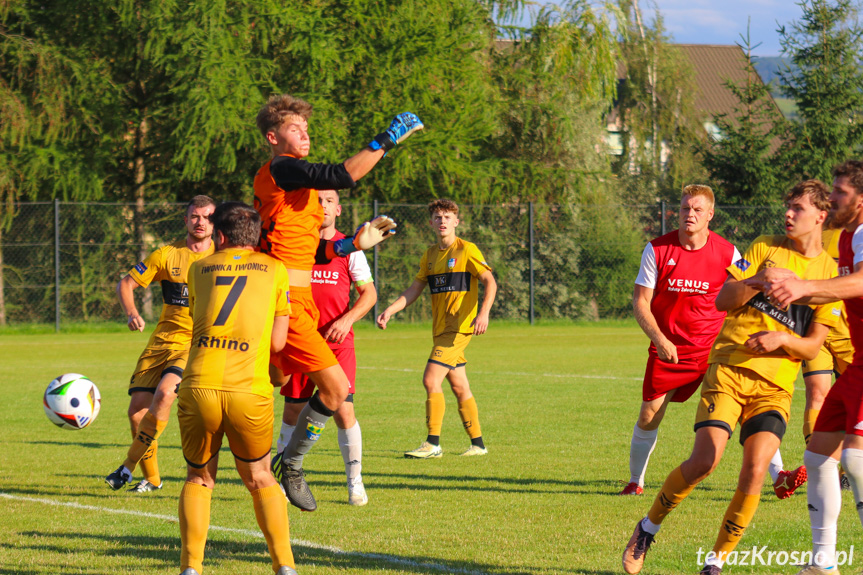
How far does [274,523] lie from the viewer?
4.41 metres

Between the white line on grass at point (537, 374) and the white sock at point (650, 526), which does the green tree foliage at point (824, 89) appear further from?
the white sock at point (650, 526)

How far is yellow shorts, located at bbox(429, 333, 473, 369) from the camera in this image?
888cm

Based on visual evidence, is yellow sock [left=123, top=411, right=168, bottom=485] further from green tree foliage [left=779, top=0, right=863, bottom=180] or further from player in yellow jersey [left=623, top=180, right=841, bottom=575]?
green tree foliage [left=779, top=0, right=863, bottom=180]

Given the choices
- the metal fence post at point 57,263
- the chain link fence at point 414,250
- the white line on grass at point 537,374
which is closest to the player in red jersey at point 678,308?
the white line on grass at point 537,374

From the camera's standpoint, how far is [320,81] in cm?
2570

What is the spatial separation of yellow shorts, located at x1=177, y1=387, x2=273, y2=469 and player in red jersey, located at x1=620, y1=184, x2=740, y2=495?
10.1ft

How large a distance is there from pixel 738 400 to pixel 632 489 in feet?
6.98

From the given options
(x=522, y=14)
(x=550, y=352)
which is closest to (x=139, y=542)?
(x=550, y=352)

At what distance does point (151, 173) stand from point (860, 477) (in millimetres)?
24191

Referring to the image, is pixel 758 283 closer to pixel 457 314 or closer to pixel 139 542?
pixel 139 542

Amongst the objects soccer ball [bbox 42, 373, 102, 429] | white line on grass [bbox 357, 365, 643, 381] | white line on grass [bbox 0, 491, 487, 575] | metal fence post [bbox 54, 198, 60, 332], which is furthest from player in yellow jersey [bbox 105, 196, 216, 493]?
metal fence post [bbox 54, 198, 60, 332]

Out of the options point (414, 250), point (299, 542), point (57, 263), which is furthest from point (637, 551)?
point (414, 250)

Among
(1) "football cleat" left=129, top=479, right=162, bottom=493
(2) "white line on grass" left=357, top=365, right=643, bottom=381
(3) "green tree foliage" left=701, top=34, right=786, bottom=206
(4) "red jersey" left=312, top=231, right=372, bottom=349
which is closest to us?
(1) "football cleat" left=129, top=479, right=162, bottom=493

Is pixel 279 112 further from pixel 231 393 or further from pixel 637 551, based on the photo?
pixel 637 551
